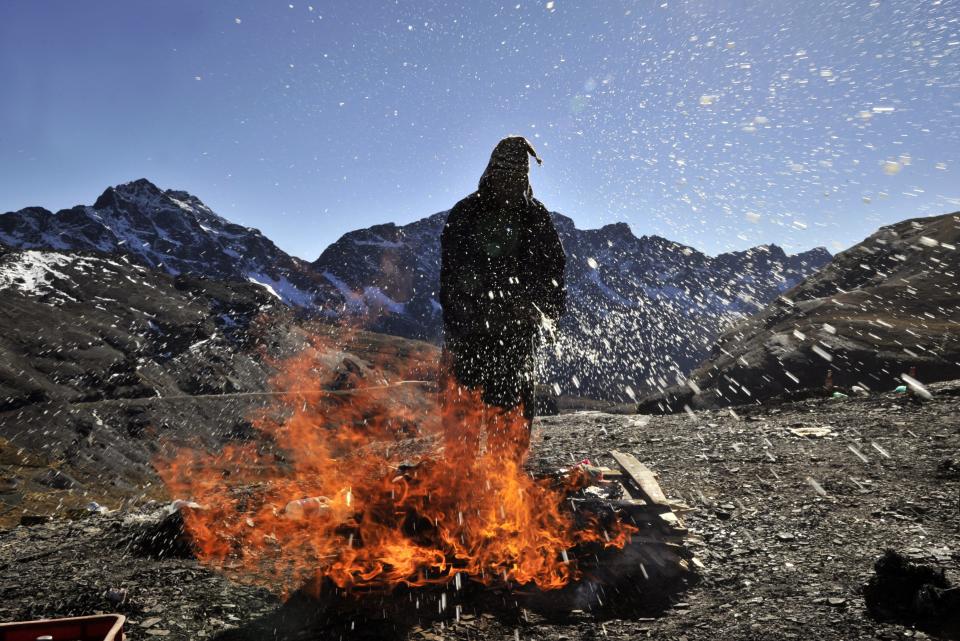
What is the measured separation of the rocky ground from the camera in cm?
435

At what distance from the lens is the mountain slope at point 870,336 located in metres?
25.0

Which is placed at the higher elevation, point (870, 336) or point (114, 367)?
point (114, 367)

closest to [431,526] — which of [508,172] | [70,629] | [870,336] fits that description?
[70,629]

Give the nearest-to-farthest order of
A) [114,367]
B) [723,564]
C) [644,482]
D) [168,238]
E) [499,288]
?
1. [723,564]
2. [499,288]
3. [644,482]
4. [114,367]
5. [168,238]

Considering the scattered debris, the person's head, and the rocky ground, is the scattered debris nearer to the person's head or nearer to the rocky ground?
the rocky ground

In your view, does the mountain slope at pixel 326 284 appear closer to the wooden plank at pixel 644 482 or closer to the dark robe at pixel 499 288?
the wooden plank at pixel 644 482

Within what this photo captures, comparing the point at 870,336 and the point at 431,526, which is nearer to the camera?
the point at 431,526

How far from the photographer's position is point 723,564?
5375mm

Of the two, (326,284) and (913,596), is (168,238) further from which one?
(913,596)

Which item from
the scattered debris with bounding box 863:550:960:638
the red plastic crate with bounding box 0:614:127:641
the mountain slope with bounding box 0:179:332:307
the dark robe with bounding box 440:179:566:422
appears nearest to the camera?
the red plastic crate with bounding box 0:614:127:641

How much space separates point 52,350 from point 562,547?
175 feet

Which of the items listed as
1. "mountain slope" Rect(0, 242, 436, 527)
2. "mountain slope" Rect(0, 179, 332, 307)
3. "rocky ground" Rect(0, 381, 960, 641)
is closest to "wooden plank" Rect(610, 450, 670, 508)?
"rocky ground" Rect(0, 381, 960, 641)

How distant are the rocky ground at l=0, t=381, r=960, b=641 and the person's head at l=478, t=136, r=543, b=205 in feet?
13.1

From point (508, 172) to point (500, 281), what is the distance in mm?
1381
